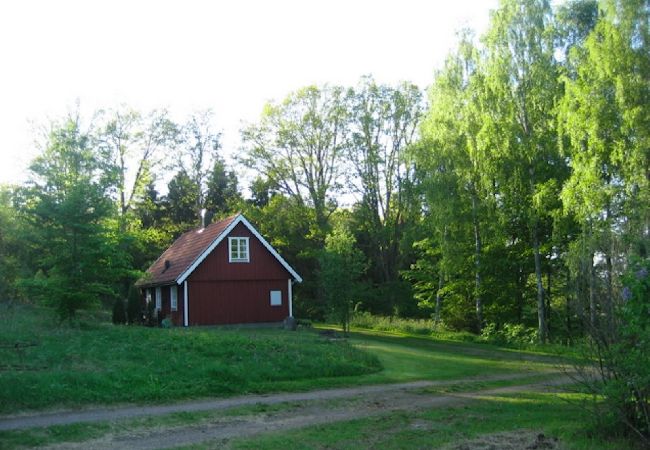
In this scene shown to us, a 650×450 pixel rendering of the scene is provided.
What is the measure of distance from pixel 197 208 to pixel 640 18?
3753 cm

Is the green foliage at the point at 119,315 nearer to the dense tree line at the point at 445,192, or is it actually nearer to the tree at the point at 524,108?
the dense tree line at the point at 445,192

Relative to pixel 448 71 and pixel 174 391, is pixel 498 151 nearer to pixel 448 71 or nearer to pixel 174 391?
pixel 448 71

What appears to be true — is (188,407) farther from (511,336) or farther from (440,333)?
(440,333)

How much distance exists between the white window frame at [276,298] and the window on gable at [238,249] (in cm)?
235

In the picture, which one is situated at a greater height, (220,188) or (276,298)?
(220,188)

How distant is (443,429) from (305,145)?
123 feet

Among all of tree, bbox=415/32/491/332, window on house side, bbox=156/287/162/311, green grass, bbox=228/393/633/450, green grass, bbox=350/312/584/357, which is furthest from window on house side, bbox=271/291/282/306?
green grass, bbox=228/393/633/450

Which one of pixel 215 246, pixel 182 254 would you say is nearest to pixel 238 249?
pixel 215 246

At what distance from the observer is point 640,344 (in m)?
8.72

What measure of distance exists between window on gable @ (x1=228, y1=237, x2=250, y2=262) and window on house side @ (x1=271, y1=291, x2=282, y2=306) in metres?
2.39

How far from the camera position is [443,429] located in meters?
10.5

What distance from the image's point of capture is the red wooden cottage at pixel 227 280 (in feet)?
101

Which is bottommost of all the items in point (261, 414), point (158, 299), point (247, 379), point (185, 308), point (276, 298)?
point (261, 414)

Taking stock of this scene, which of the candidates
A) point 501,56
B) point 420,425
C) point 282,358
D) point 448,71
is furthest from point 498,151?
point 420,425
